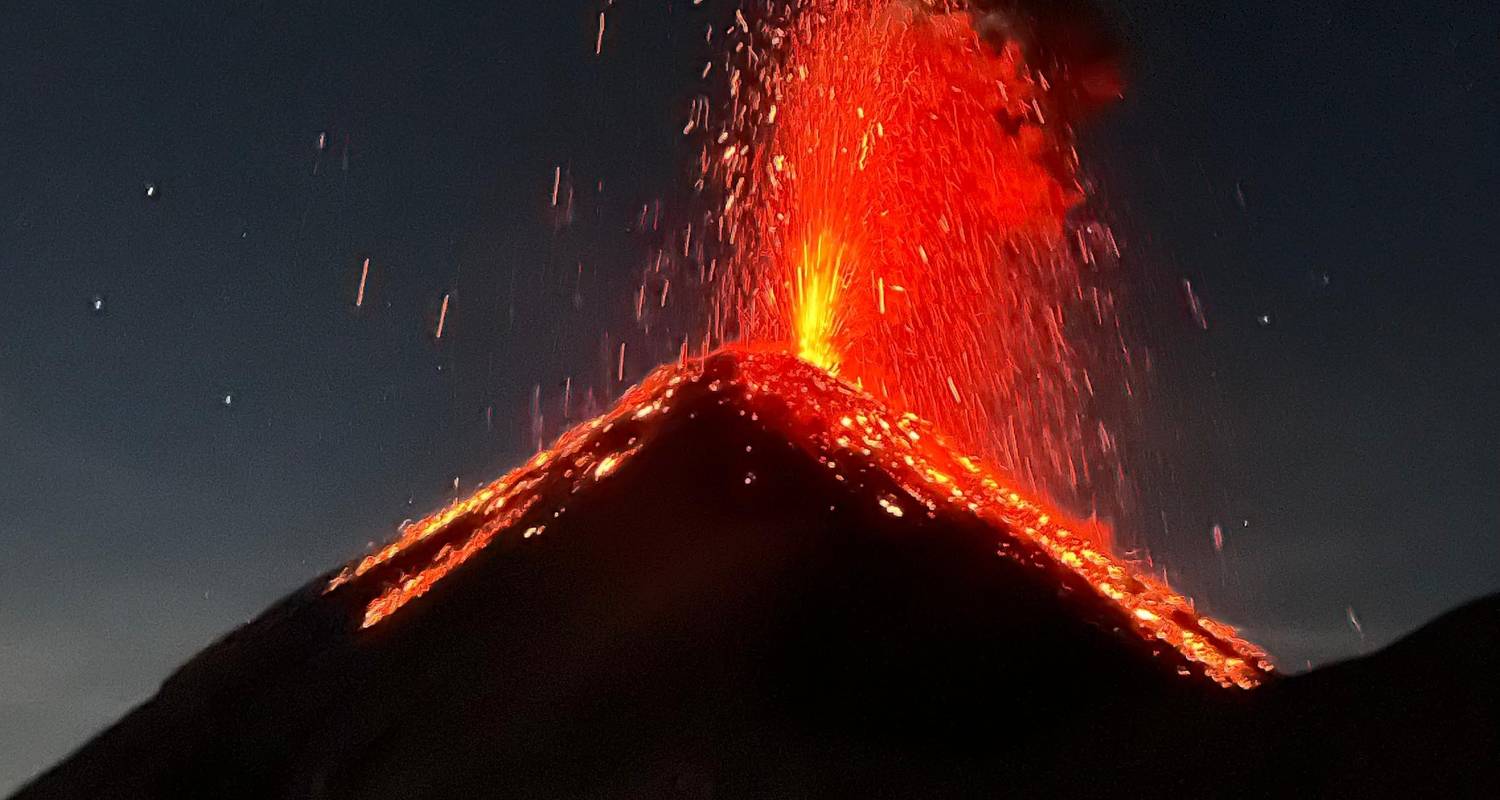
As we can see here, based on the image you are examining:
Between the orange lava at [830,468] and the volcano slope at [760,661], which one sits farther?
the orange lava at [830,468]

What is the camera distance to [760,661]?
13.2m

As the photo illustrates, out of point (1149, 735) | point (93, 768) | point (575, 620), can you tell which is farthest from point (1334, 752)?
point (93, 768)

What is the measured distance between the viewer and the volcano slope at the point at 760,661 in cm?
1098

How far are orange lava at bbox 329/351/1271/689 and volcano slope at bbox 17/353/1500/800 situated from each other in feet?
0.25

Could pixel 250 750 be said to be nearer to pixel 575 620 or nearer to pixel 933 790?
pixel 575 620

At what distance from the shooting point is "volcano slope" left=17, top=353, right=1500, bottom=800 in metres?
11.0

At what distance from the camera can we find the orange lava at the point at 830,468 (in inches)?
640

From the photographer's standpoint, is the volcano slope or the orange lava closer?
the volcano slope

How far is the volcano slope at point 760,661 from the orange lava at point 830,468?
0.08 meters

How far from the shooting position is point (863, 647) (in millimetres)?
13570

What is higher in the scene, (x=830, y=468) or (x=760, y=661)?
(x=830, y=468)

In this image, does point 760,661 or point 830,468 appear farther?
point 830,468

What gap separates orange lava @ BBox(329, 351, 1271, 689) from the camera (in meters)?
16.3

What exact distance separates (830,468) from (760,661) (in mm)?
4321
